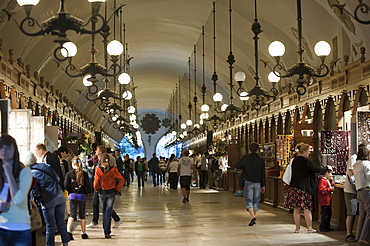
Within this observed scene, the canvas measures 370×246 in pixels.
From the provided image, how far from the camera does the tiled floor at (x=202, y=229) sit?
947 centimetres

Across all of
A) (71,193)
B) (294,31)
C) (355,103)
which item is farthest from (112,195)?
(294,31)

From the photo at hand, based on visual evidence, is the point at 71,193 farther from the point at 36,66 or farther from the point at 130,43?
the point at 130,43

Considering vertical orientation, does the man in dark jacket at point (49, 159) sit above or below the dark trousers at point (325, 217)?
above

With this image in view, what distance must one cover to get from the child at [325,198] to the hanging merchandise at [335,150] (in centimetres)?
126

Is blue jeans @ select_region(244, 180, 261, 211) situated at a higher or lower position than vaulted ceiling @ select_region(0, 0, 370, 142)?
lower

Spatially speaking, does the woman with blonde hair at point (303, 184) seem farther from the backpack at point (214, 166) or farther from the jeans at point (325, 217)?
the backpack at point (214, 166)

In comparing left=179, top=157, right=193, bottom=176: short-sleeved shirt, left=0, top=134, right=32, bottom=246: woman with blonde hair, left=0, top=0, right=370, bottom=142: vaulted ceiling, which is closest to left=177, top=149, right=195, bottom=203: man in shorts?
left=179, top=157, right=193, bottom=176: short-sleeved shirt

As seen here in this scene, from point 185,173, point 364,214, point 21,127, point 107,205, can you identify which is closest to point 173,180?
point 185,173

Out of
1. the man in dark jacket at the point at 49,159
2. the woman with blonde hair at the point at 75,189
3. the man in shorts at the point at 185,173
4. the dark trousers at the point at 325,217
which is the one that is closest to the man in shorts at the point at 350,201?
the dark trousers at the point at 325,217

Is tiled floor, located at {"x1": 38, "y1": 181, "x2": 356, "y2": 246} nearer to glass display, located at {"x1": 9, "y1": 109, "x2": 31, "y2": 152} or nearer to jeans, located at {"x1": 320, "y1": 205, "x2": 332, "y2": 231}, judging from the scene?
jeans, located at {"x1": 320, "y1": 205, "x2": 332, "y2": 231}

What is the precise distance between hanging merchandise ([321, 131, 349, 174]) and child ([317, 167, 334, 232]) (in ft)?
4.15

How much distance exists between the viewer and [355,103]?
1314cm

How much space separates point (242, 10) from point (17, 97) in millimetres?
7227

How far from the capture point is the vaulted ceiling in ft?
47.6
